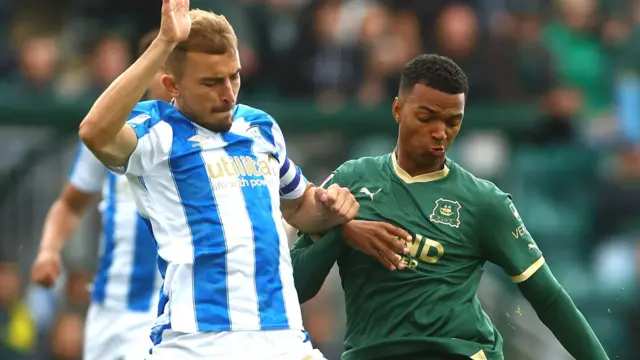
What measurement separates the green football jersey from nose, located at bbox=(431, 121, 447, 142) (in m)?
0.27

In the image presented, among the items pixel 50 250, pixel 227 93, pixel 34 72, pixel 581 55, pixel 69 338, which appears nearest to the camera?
pixel 227 93

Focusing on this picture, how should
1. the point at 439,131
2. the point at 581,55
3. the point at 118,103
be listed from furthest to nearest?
1. the point at 581,55
2. the point at 439,131
3. the point at 118,103

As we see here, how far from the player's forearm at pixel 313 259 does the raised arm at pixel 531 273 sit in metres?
0.64

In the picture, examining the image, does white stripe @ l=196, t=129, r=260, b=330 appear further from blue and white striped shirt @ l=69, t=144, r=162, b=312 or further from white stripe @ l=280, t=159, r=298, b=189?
blue and white striped shirt @ l=69, t=144, r=162, b=312

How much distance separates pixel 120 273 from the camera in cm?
801

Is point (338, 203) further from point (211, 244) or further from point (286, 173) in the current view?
point (211, 244)

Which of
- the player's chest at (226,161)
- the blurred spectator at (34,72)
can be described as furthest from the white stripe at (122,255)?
the blurred spectator at (34,72)

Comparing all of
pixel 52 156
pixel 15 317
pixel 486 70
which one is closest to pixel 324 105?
pixel 486 70

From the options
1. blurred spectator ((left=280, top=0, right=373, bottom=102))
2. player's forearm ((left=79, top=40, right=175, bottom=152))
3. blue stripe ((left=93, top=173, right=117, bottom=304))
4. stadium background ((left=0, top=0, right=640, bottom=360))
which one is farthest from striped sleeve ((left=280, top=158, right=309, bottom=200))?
blurred spectator ((left=280, top=0, right=373, bottom=102))

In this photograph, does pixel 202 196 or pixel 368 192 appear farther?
pixel 368 192

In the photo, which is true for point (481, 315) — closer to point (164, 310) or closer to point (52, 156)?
point (164, 310)

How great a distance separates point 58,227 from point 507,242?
3280 millimetres

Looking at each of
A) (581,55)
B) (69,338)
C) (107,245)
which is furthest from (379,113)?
(107,245)

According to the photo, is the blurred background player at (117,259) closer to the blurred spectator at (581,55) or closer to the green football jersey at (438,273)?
the green football jersey at (438,273)
